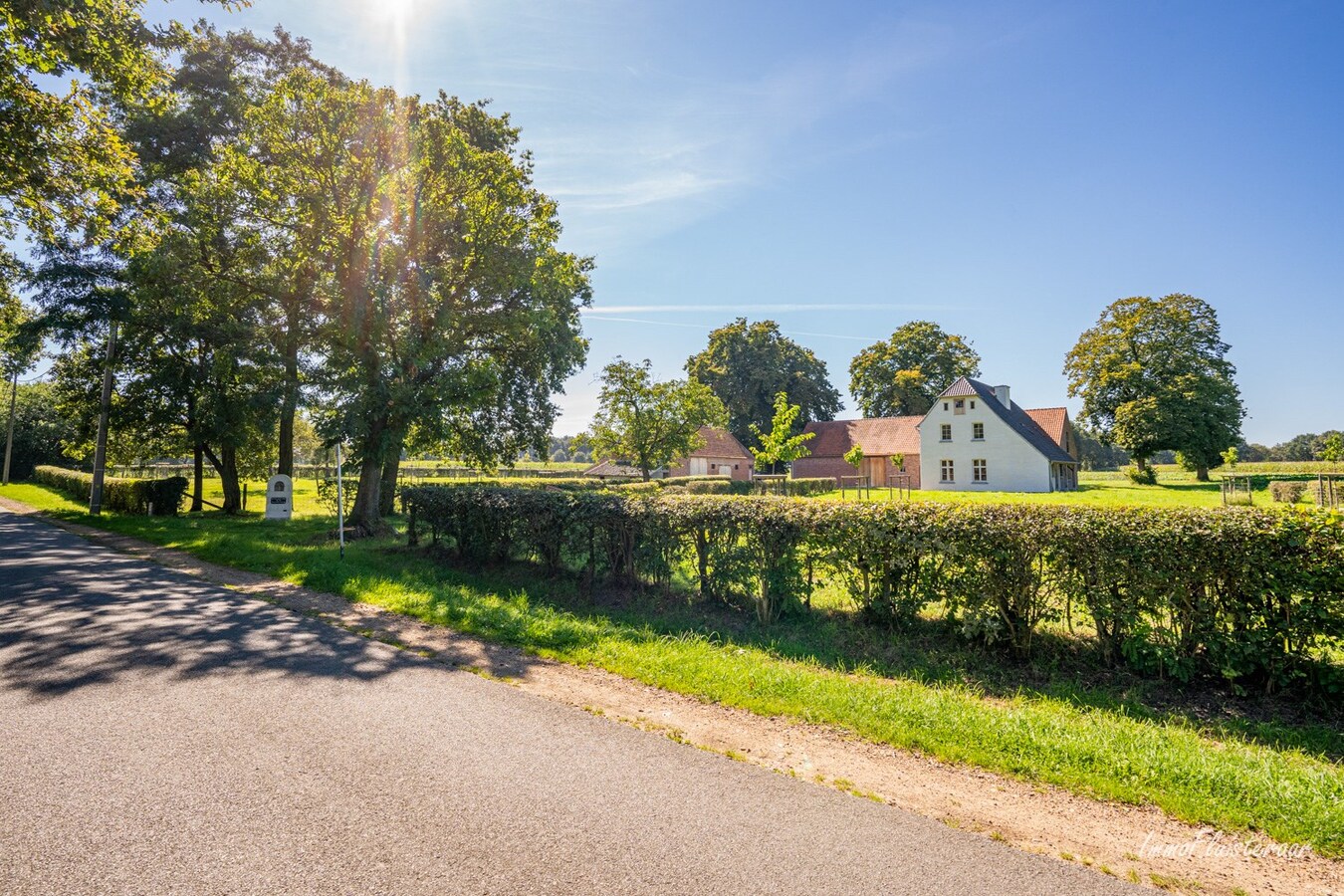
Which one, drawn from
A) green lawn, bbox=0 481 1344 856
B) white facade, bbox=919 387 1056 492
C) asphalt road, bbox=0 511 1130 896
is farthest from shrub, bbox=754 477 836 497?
asphalt road, bbox=0 511 1130 896

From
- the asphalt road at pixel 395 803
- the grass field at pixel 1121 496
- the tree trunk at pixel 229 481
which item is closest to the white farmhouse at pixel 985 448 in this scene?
the grass field at pixel 1121 496

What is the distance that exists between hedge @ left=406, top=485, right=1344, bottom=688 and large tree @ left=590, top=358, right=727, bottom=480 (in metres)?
29.9

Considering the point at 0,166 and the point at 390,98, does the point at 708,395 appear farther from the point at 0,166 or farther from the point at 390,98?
the point at 0,166

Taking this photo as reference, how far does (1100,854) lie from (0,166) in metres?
18.3

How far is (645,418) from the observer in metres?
39.4

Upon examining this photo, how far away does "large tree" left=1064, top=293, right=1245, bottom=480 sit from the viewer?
45.8m

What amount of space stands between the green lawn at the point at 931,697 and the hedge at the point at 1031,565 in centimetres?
45

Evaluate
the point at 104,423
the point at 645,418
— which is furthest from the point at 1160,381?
the point at 104,423

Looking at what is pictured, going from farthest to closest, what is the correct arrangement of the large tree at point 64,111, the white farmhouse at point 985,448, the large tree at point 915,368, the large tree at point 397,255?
the large tree at point 915,368 → the white farmhouse at point 985,448 → the large tree at point 397,255 → the large tree at point 64,111

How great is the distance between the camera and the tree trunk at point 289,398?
66.1 feet

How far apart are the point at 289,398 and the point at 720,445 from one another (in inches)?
1552

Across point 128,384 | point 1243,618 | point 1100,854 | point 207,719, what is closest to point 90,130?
point 207,719

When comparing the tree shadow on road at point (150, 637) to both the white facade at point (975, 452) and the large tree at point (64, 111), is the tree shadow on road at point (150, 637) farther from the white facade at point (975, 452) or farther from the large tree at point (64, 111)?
the white facade at point (975, 452)

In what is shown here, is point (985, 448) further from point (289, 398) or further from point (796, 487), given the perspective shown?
point (289, 398)
